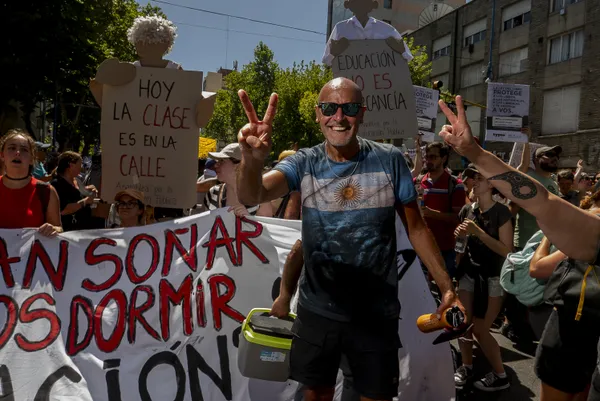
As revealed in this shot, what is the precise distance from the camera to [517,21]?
89.0ft

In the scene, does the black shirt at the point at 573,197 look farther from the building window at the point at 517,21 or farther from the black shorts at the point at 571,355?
the building window at the point at 517,21

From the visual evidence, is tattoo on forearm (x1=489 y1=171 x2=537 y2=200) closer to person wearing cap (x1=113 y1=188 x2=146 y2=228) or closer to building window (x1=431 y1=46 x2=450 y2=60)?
person wearing cap (x1=113 y1=188 x2=146 y2=228)

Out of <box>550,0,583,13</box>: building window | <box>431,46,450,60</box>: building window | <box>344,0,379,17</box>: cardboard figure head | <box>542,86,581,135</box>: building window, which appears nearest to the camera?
<box>344,0,379,17</box>: cardboard figure head

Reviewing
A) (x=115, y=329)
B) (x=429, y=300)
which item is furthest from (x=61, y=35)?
(x=429, y=300)

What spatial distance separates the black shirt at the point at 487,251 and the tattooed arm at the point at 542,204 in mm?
2198

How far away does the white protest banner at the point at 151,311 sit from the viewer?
3178mm

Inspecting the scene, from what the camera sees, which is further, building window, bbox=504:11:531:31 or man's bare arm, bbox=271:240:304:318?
building window, bbox=504:11:531:31

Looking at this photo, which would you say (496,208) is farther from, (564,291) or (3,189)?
(3,189)

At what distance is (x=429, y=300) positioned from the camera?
3.44m

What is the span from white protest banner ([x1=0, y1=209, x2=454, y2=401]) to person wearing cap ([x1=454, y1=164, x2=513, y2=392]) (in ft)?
2.62

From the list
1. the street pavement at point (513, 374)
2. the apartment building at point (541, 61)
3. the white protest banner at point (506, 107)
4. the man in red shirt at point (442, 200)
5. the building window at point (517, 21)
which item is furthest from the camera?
the building window at point (517, 21)

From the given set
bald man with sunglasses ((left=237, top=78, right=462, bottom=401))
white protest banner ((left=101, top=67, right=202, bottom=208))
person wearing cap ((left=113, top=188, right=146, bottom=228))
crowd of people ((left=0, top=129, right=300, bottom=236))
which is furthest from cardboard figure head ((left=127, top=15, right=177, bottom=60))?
bald man with sunglasses ((left=237, top=78, right=462, bottom=401))

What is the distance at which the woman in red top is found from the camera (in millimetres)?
3555

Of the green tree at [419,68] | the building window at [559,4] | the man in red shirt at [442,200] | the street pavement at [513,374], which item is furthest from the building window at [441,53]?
the street pavement at [513,374]
